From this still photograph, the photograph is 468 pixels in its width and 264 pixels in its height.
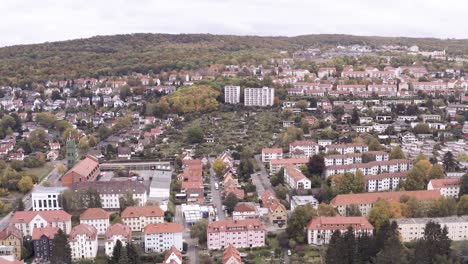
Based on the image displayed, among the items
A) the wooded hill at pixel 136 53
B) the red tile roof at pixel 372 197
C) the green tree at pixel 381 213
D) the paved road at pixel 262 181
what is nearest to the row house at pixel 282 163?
the paved road at pixel 262 181

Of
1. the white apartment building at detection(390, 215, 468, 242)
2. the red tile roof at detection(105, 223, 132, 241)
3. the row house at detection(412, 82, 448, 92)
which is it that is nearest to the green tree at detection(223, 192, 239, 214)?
the red tile roof at detection(105, 223, 132, 241)

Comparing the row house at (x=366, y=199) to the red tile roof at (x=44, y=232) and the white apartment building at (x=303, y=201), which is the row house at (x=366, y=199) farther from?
the red tile roof at (x=44, y=232)

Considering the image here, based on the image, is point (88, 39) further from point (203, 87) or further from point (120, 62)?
point (203, 87)

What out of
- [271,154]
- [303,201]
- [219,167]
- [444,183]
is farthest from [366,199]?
[271,154]

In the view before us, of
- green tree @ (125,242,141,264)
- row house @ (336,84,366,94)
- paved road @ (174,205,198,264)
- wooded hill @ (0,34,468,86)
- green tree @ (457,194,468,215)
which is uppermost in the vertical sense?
wooded hill @ (0,34,468,86)

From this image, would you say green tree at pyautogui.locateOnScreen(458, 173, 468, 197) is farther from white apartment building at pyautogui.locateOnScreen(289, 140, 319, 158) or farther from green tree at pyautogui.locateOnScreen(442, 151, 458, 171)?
white apartment building at pyautogui.locateOnScreen(289, 140, 319, 158)

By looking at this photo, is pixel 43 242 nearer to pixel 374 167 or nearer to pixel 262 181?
pixel 262 181
